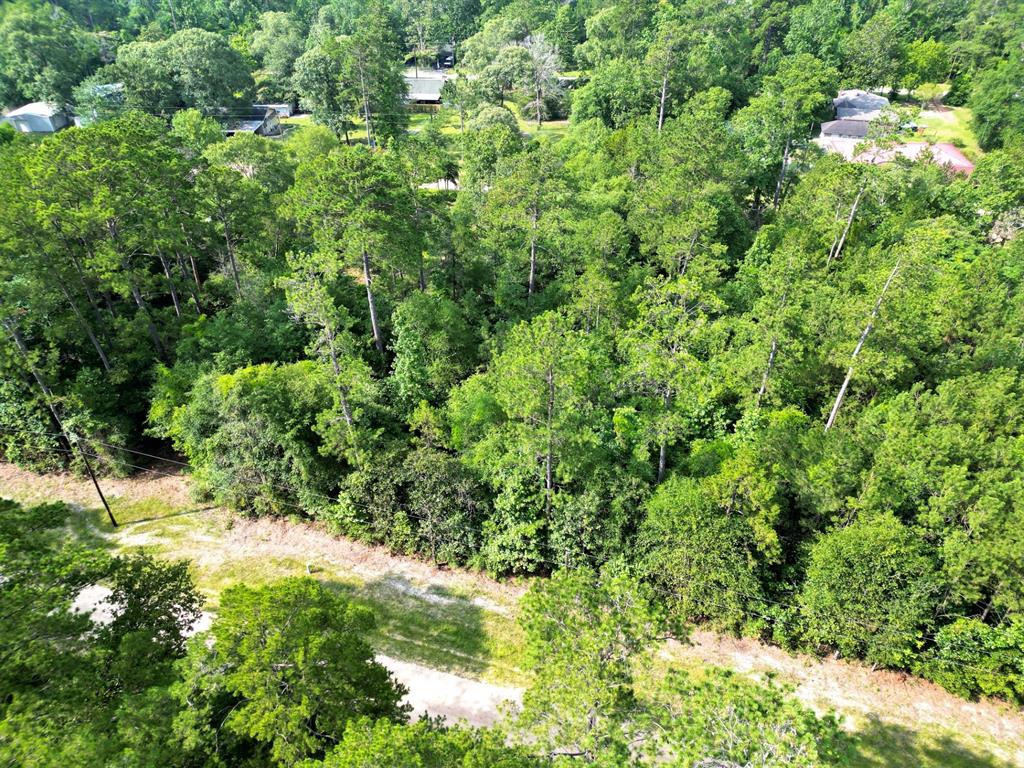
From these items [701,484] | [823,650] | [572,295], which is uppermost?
[572,295]

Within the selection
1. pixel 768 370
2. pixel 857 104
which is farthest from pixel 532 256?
pixel 857 104

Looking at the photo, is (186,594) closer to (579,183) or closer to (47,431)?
(47,431)

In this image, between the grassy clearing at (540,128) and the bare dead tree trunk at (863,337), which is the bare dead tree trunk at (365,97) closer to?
the grassy clearing at (540,128)

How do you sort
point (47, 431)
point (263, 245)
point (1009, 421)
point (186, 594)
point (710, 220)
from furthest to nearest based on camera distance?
point (263, 245), point (710, 220), point (47, 431), point (1009, 421), point (186, 594)

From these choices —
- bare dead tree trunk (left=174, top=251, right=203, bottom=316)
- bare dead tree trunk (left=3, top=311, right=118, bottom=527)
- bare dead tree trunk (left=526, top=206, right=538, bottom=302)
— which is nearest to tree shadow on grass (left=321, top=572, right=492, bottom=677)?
bare dead tree trunk (left=3, top=311, right=118, bottom=527)

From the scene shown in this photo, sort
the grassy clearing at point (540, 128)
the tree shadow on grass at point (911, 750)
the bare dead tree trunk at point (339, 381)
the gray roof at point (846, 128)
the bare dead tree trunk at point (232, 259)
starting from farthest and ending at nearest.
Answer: the grassy clearing at point (540, 128)
the gray roof at point (846, 128)
the bare dead tree trunk at point (232, 259)
the bare dead tree trunk at point (339, 381)
the tree shadow on grass at point (911, 750)

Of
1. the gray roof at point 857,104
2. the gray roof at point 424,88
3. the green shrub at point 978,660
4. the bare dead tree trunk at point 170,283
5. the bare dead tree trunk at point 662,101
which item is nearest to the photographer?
the green shrub at point 978,660

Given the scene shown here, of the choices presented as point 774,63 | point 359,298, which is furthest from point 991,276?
point 774,63

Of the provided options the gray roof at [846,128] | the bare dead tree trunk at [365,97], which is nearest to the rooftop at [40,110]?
the bare dead tree trunk at [365,97]
